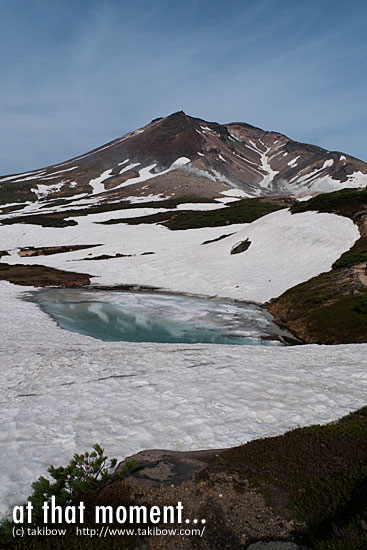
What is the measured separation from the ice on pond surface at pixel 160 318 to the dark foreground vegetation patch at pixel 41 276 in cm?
682

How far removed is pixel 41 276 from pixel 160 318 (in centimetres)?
2878

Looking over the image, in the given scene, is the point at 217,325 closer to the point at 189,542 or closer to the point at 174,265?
the point at 189,542

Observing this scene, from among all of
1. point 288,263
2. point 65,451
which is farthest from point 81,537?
point 288,263

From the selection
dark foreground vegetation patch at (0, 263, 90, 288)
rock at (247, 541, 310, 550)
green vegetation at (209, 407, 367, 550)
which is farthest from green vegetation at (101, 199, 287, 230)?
rock at (247, 541, 310, 550)

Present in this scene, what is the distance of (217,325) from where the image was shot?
27031 mm

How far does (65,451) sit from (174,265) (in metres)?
45.4

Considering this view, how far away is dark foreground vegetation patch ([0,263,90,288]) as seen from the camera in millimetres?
46781

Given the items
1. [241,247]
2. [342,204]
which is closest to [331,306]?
[241,247]

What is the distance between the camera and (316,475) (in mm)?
6504

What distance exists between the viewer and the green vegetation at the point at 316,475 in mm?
5109

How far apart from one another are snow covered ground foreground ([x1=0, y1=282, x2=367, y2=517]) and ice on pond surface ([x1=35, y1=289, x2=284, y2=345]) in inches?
198

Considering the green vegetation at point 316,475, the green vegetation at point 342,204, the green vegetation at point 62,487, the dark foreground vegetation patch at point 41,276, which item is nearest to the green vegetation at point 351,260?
the green vegetation at point 342,204

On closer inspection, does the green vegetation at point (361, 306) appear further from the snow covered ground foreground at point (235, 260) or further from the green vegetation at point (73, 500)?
the green vegetation at point (73, 500)

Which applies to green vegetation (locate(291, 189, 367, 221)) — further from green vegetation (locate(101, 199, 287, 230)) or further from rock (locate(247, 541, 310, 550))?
rock (locate(247, 541, 310, 550))
